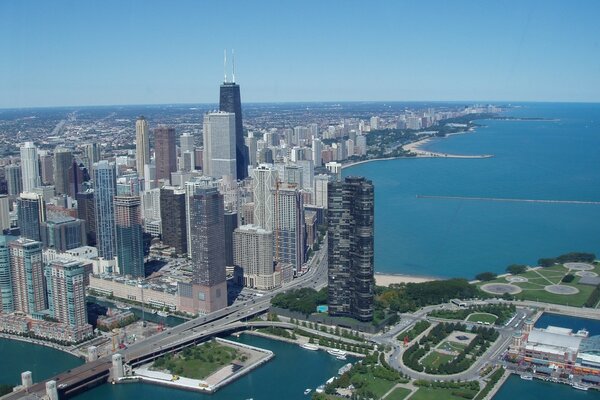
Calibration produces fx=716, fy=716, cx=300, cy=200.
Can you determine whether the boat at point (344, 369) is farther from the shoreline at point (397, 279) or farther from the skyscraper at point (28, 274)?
the skyscraper at point (28, 274)

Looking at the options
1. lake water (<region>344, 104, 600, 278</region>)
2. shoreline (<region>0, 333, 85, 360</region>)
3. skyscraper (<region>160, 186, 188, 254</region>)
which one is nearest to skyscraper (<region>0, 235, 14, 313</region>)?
shoreline (<region>0, 333, 85, 360</region>)

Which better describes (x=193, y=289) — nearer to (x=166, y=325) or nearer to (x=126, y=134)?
(x=166, y=325)

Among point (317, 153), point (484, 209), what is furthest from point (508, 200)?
point (317, 153)

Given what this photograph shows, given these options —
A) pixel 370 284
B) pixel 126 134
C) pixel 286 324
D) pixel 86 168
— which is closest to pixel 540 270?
pixel 370 284

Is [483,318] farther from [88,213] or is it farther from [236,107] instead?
[236,107]

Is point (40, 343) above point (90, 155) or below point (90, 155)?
below
